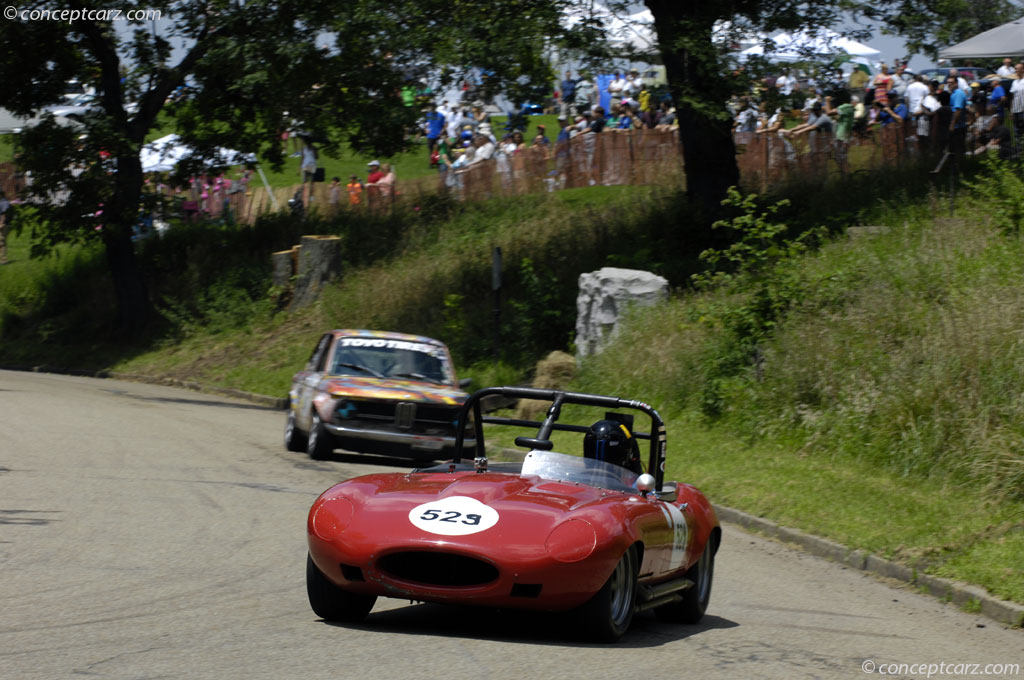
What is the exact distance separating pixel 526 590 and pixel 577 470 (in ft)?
4.73

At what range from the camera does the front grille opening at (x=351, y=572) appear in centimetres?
712

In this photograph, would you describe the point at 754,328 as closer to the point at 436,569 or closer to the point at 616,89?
the point at 436,569

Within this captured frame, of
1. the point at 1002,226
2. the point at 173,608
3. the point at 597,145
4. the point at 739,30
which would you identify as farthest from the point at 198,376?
the point at 173,608

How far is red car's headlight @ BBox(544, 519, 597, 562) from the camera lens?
6.92 metres

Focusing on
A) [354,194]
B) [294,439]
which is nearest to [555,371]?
[294,439]

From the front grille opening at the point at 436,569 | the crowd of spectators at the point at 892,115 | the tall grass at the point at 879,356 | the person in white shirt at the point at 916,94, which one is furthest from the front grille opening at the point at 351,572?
the person in white shirt at the point at 916,94

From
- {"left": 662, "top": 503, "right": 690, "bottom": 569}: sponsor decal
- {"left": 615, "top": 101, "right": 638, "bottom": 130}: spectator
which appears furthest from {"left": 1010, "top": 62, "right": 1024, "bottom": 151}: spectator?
{"left": 662, "top": 503, "right": 690, "bottom": 569}: sponsor decal

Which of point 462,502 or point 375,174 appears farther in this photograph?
point 375,174

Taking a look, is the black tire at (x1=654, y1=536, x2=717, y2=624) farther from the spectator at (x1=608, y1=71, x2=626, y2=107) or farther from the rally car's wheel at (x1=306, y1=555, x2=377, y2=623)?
the spectator at (x1=608, y1=71, x2=626, y2=107)

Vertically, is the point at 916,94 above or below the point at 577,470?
above

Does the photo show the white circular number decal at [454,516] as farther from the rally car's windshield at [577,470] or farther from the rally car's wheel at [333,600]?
the rally car's windshield at [577,470]

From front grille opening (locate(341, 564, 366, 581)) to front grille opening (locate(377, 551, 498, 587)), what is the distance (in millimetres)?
145

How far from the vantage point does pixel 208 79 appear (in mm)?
33719

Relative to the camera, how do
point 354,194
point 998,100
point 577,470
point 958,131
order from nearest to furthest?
1. point 577,470
2. point 998,100
3. point 958,131
4. point 354,194
